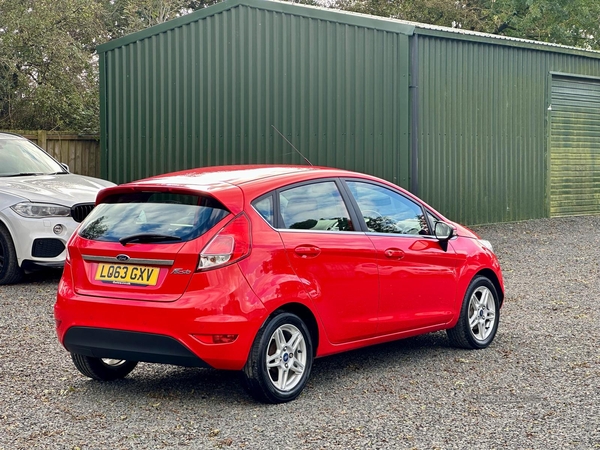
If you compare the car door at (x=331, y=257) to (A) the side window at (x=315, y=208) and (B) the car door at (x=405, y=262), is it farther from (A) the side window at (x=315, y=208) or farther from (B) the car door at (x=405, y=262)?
(B) the car door at (x=405, y=262)

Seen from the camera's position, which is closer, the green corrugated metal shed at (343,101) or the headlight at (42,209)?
the headlight at (42,209)

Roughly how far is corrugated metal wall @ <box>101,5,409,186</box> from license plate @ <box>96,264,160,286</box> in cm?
1149

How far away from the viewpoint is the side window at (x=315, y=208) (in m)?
6.48

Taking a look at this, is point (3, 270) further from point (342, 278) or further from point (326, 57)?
point (326, 57)

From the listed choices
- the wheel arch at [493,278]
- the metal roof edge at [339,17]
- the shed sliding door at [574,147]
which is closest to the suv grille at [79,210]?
the wheel arch at [493,278]

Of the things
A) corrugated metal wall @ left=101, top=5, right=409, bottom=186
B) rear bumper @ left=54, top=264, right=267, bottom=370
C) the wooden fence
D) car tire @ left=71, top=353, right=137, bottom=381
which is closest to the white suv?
car tire @ left=71, top=353, right=137, bottom=381

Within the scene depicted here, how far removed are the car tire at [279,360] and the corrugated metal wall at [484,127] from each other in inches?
463

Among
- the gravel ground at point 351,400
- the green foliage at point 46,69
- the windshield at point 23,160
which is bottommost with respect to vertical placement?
the gravel ground at point 351,400

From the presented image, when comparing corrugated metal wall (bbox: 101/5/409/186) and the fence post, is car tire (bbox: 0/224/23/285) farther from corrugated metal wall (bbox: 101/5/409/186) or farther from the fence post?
the fence post

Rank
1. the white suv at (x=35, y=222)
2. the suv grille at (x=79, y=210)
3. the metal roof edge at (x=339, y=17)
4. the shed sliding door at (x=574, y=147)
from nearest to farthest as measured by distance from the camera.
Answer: the white suv at (x=35, y=222), the suv grille at (x=79, y=210), the metal roof edge at (x=339, y=17), the shed sliding door at (x=574, y=147)

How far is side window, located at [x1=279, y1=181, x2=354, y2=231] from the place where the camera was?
255 inches

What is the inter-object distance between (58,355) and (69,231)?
152 inches

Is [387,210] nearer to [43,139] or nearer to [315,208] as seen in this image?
[315,208]

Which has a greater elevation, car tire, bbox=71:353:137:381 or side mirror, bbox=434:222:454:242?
side mirror, bbox=434:222:454:242
